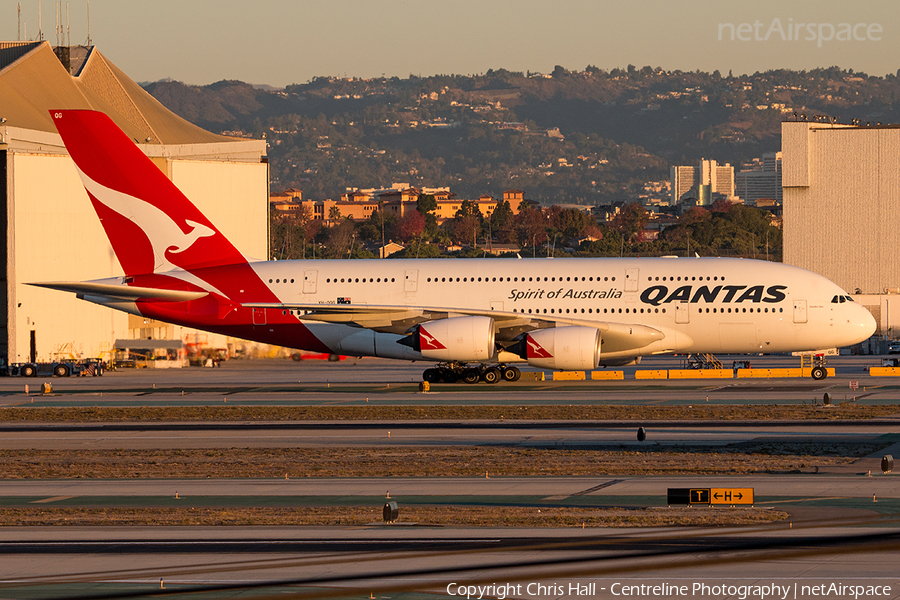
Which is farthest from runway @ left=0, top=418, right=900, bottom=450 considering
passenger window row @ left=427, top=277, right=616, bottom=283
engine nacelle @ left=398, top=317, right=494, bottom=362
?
passenger window row @ left=427, top=277, right=616, bottom=283

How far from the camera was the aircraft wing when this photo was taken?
48.8 m

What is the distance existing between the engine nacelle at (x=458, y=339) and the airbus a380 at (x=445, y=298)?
0.21 feet

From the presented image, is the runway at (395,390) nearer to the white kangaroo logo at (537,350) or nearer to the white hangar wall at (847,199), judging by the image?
the white kangaroo logo at (537,350)

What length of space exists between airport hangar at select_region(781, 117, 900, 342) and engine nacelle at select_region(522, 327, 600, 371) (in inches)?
2124

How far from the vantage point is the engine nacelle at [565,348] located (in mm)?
47188

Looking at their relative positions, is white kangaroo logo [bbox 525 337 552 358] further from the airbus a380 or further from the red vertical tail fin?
the red vertical tail fin

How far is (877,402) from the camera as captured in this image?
4097 cm

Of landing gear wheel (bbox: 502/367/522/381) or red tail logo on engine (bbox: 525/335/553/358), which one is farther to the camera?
landing gear wheel (bbox: 502/367/522/381)

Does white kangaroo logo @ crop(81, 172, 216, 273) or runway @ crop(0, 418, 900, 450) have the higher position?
white kangaroo logo @ crop(81, 172, 216, 273)

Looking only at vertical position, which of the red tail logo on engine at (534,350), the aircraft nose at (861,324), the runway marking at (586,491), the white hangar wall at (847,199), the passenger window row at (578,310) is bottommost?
the runway marking at (586,491)

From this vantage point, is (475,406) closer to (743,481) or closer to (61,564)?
(743,481)

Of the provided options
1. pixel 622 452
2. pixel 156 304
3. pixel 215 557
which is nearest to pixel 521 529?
pixel 215 557

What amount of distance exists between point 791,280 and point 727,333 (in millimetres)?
3810

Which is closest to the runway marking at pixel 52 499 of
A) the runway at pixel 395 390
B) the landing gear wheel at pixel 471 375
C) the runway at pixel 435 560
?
the runway at pixel 435 560
